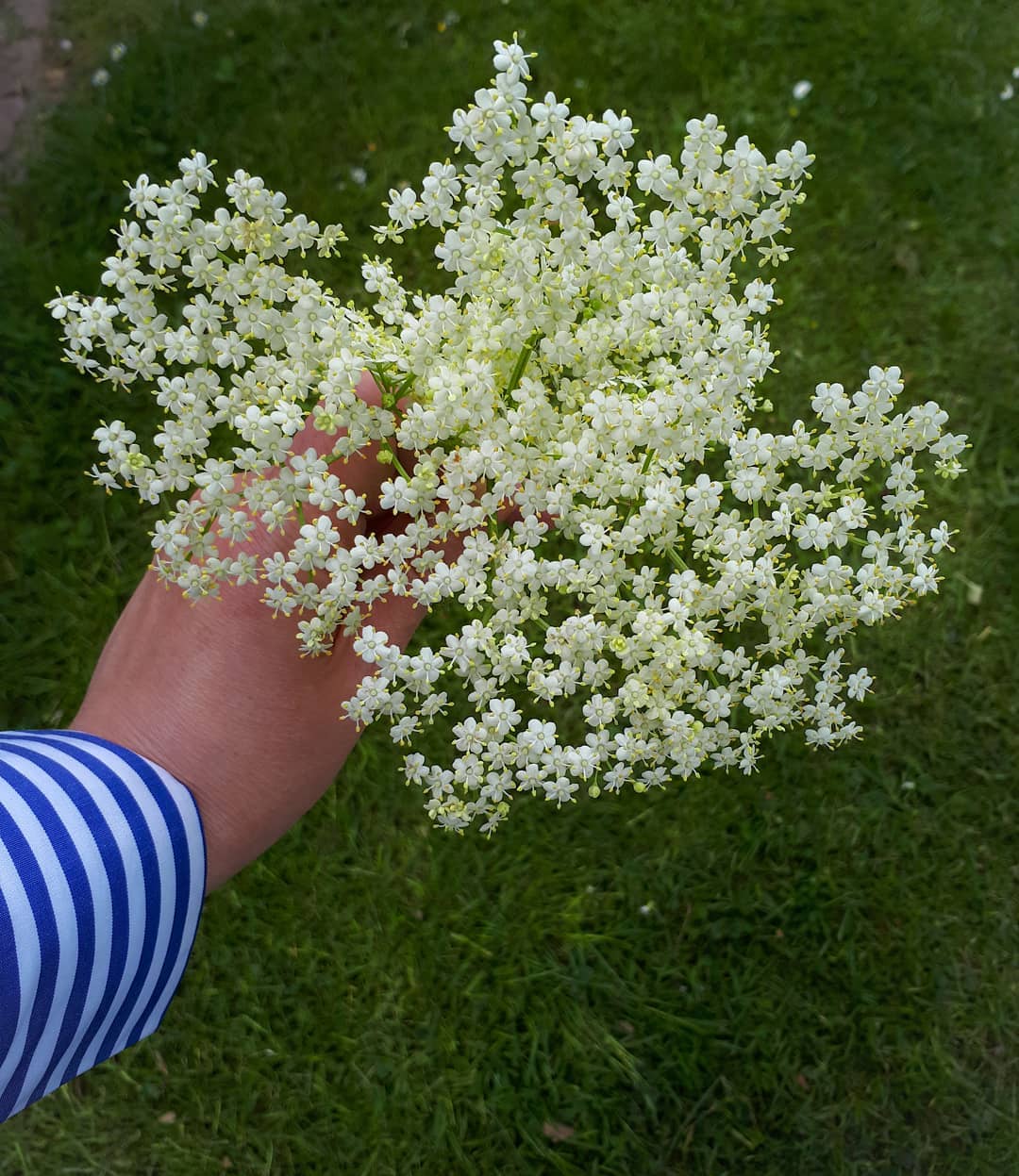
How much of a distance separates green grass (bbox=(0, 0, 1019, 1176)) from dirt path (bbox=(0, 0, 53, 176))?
0.45 feet

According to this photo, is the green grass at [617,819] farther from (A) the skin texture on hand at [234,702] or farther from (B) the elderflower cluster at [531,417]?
(B) the elderflower cluster at [531,417]

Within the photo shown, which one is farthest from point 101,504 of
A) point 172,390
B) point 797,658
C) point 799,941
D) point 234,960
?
point 799,941

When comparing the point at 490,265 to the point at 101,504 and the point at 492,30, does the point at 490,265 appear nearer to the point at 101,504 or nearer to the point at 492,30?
the point at 101,504

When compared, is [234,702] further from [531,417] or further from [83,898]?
[531,417]

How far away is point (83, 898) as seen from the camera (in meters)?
1.51

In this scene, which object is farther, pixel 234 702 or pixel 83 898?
pixel 234 702

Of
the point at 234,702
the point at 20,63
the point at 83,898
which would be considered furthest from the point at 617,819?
the point at 20,63

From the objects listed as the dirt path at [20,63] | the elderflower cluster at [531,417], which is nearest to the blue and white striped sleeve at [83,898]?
the elderflower cluster at [531,417]

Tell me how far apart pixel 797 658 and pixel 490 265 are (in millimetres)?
745

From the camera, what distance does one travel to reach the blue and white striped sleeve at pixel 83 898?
4.69 feet

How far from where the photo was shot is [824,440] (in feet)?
4.38

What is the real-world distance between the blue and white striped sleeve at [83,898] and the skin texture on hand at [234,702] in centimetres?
10

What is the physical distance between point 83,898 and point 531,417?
3.48 ft

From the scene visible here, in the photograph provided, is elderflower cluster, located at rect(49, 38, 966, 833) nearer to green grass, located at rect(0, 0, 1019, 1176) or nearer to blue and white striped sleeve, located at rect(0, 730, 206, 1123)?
blue and white striped sleeve, located at rect(0, 730, 206, 1123)
